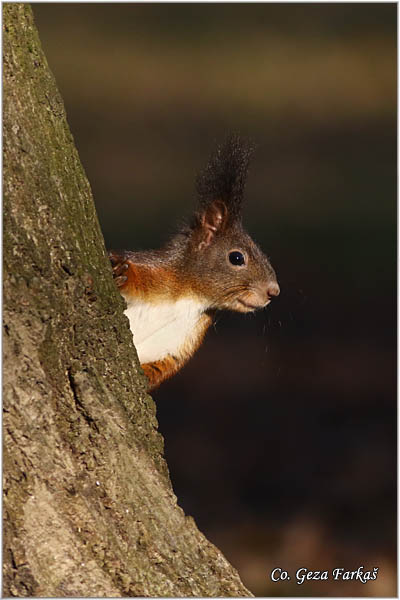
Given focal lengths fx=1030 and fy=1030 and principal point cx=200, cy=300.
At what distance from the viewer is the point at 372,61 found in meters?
12.5

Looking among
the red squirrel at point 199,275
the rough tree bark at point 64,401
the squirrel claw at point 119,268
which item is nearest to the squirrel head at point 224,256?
the red squirrel at point 199,275

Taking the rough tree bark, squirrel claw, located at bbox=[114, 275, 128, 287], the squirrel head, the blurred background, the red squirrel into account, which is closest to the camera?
the rough tree bark

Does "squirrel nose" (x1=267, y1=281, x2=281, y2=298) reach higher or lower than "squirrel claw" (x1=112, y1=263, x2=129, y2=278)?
lower

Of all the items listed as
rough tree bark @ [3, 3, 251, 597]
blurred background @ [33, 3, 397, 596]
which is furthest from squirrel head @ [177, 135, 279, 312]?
rough tree bark @ [3, 3, 251, 597]

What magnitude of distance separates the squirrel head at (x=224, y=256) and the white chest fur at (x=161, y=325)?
95 mm

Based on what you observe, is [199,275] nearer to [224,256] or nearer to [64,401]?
[224,256]

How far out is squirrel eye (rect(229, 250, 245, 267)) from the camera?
3945 mm

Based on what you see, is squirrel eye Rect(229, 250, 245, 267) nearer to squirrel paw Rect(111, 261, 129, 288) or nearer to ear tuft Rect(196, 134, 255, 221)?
ear tuft Rect(196, 134, 255, 221)

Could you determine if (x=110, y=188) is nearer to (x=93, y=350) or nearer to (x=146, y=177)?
(x=146, y=177)

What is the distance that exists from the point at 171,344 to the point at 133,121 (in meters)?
9.30

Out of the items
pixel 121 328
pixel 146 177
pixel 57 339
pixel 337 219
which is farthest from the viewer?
pixel 146 177

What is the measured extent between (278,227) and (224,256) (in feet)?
22.0

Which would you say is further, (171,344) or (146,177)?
(146,177)

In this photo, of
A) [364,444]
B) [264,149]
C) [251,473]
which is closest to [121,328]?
[251,473]
